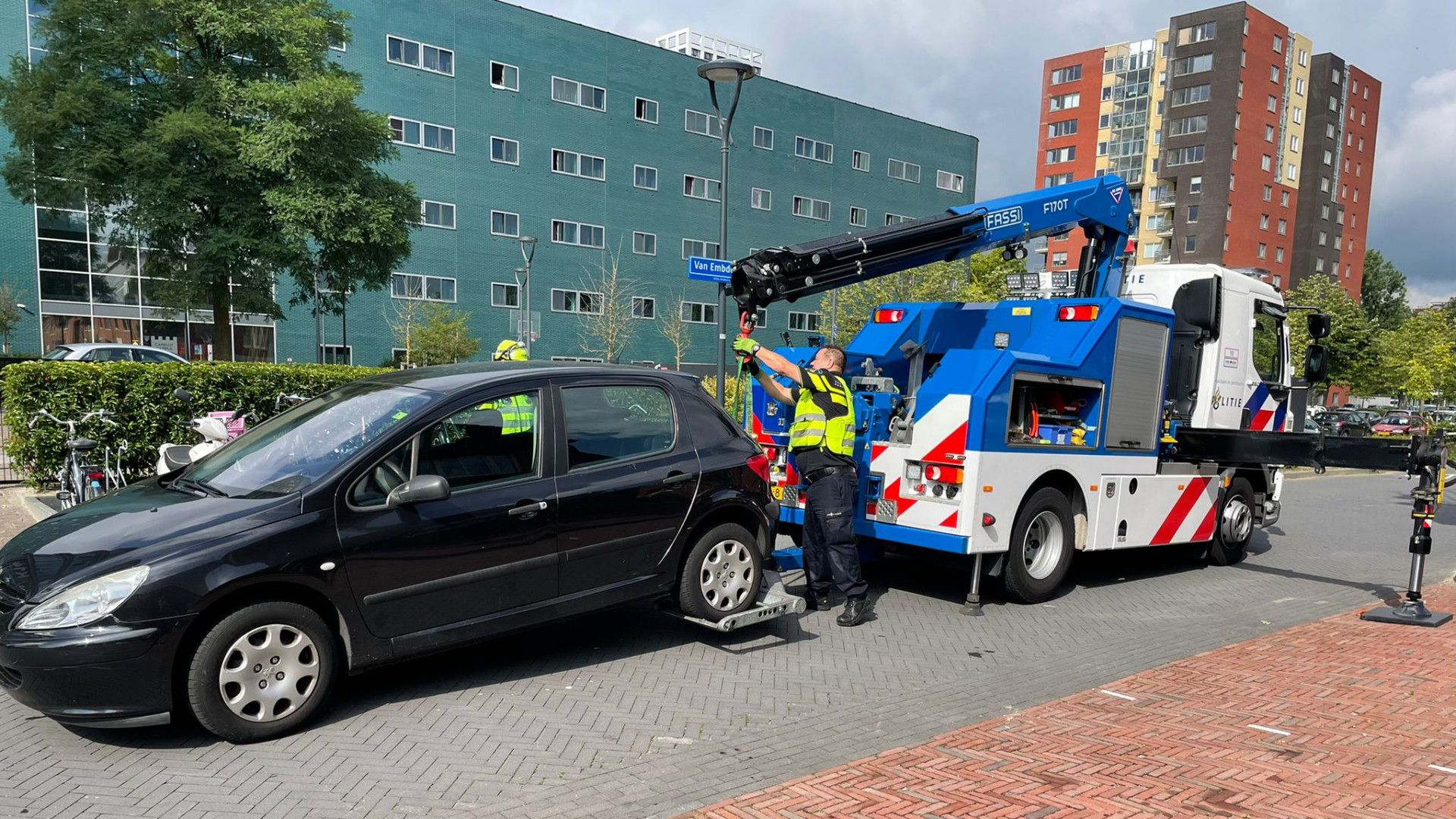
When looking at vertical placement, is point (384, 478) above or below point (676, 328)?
below

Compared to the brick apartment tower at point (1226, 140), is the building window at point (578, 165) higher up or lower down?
lower down

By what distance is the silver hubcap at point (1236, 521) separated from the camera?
29.6 feet

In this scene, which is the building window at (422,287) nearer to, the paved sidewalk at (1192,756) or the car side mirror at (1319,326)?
the car side mirror at (1319,326)

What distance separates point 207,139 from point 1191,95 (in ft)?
196

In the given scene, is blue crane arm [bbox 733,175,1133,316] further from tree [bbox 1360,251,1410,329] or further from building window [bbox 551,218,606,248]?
tree [bbox 1360,251,1410,329]

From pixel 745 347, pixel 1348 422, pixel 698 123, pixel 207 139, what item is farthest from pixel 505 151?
pixel 745 347

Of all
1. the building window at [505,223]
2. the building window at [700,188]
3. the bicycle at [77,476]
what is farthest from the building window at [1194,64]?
the bicycle at [77,476]

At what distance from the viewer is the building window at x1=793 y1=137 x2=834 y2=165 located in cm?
5216

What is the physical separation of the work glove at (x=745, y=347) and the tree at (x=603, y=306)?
3352 centimetres

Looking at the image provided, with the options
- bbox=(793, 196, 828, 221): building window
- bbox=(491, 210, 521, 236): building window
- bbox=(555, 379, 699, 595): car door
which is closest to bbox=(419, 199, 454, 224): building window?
bbox=(491, 210, 521, 236): building window

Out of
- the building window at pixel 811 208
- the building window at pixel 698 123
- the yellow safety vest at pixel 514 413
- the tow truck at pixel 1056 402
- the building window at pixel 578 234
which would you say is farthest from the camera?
the building window at pixel 811 208

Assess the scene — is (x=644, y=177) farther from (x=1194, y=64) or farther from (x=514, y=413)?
(x=514, y=413)

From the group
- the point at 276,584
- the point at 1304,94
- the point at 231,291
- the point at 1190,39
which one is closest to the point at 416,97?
the point at 231,291

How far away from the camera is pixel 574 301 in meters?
44.7
